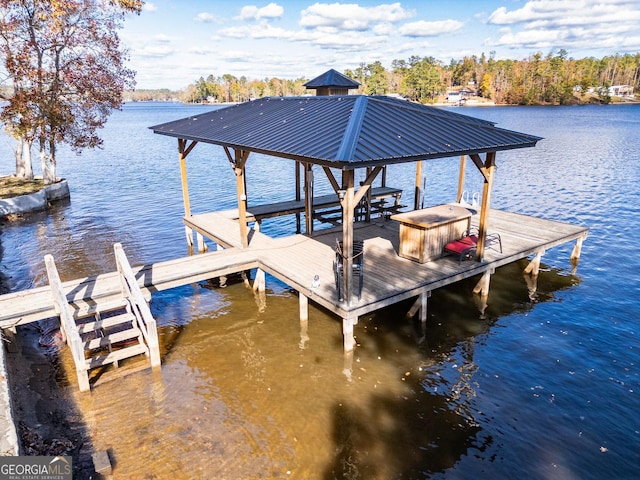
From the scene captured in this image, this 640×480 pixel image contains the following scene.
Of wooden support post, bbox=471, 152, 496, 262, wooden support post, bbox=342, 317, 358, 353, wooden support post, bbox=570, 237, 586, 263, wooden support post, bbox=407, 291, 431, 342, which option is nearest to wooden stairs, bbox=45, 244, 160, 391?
wooden support post, bbox=342, 317, 358, 353

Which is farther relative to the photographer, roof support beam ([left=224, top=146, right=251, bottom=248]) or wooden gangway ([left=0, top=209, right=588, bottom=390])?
roof support beam ([left=224, top=146, right=251, bottom=248])

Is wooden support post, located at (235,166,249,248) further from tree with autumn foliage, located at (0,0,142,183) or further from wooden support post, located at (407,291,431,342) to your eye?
→ tree with autumn foliage, located at (0,0,142,183)

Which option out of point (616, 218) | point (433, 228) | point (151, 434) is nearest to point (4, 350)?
point (151, 434)

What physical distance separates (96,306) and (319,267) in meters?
5.48

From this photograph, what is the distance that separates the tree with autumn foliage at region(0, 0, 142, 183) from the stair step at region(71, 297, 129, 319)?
17.3 m

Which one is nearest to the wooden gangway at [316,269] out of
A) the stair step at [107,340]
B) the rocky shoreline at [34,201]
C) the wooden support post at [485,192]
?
the wooden support post at [485,192]

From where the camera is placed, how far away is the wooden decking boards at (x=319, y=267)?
984 cm

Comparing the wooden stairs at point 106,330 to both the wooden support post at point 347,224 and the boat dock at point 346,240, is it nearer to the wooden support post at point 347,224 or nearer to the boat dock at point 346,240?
the boat dock at point 346,240

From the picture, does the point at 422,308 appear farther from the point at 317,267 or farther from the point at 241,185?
A: the point at 241,185

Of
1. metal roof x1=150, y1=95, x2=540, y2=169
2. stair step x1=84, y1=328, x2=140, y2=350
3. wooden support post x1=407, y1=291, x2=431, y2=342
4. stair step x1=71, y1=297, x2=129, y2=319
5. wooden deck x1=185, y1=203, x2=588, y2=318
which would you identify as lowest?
wooden support post x1=407, y1=291, x2=431, y2=342

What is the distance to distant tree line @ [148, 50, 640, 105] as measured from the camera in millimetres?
113188

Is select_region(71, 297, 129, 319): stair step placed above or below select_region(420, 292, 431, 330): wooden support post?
above

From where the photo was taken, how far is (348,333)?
384 inches

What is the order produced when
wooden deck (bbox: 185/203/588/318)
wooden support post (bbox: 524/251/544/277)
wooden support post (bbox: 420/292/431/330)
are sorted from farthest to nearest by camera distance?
1. wooden support post (bbox: 524/251/544/277)
2. wooden support post (bbox: 420/292/431/330)
3. wooden deck (bbox: 185/203/588/318)
